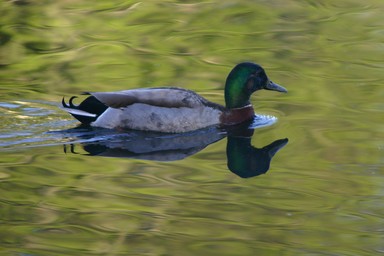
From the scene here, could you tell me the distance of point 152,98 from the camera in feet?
32.1

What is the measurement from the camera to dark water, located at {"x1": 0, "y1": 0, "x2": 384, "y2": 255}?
658 centimetres

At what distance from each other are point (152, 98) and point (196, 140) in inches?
25.9

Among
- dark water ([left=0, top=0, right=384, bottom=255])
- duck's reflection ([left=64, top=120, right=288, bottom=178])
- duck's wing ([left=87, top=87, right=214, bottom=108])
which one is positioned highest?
duck's wing ([left=87, top=87, right=214, bottom=108])

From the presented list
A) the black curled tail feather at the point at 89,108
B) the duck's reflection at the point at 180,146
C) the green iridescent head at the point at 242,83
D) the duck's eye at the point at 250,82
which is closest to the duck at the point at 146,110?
the black curled tail feather at the point at 89,108

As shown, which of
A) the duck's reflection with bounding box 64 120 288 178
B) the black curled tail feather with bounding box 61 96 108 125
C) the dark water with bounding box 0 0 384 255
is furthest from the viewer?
the black curled tail feather with bounding box 61 96 108 125

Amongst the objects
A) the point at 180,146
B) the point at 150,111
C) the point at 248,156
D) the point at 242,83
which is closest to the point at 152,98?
the point at 150,111

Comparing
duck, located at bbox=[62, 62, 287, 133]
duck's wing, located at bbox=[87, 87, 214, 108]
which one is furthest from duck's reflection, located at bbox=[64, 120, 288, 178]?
duck's wing, located at bbox=[87, 87, 214, 108]

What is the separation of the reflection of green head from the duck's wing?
621 millimetres

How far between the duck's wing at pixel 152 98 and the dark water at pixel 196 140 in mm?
348

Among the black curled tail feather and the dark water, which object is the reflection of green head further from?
the black curled tail feather

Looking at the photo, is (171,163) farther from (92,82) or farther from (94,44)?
(94,44)

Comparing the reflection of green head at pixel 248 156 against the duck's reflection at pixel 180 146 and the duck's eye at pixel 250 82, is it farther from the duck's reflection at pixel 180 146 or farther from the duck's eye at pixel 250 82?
the duck's eye at pixel 250 82

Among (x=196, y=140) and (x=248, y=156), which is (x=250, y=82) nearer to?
(x=196, y=140)

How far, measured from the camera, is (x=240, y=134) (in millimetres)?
9844
